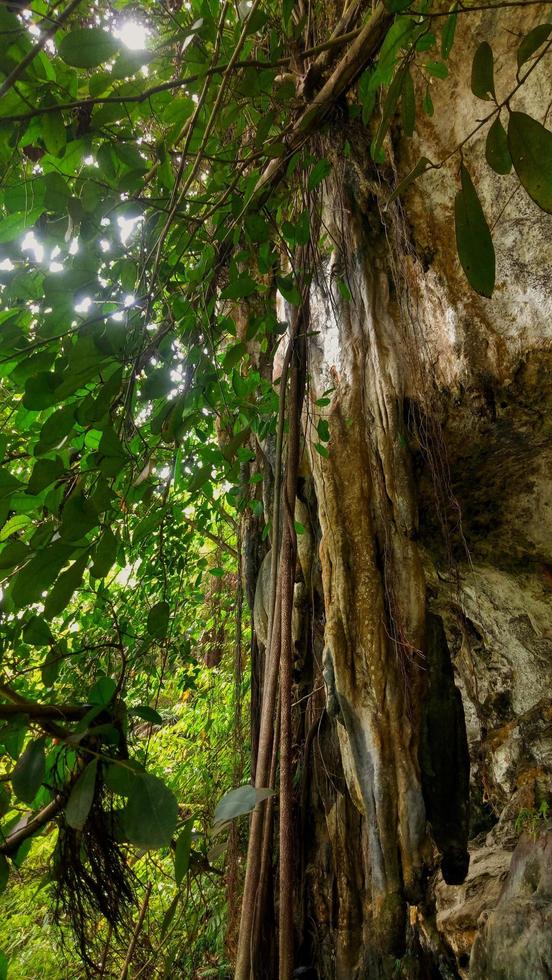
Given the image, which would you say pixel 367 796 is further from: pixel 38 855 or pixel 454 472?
pixel 38 855

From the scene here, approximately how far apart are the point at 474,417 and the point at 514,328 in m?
0.24

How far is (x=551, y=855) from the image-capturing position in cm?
137

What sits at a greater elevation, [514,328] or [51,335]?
[514,328]

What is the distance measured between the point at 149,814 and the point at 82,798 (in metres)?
0.08

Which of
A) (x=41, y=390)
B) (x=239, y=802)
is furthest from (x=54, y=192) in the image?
(x=239, y=802)

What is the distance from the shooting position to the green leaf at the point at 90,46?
68 cm

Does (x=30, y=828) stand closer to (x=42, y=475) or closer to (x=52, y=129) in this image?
(x=42, y=475)

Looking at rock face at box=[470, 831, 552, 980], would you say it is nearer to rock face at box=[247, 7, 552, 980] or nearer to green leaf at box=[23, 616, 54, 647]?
rock face at box=[247, 7, 552, 980]

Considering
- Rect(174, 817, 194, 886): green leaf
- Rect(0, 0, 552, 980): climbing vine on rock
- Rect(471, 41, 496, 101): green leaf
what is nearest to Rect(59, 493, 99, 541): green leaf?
Rect(0, 0, 552, 980): climbing vine on rock

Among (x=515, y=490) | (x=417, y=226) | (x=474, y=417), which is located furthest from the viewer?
(x=515, y=490)

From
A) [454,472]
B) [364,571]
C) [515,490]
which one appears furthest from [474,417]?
[364,571]

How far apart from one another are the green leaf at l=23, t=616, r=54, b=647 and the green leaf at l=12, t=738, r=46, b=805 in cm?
14

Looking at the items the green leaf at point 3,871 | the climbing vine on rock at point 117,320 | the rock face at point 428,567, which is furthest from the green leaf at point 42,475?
the rock face at point 428,567

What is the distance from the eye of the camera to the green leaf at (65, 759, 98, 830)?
600mm
